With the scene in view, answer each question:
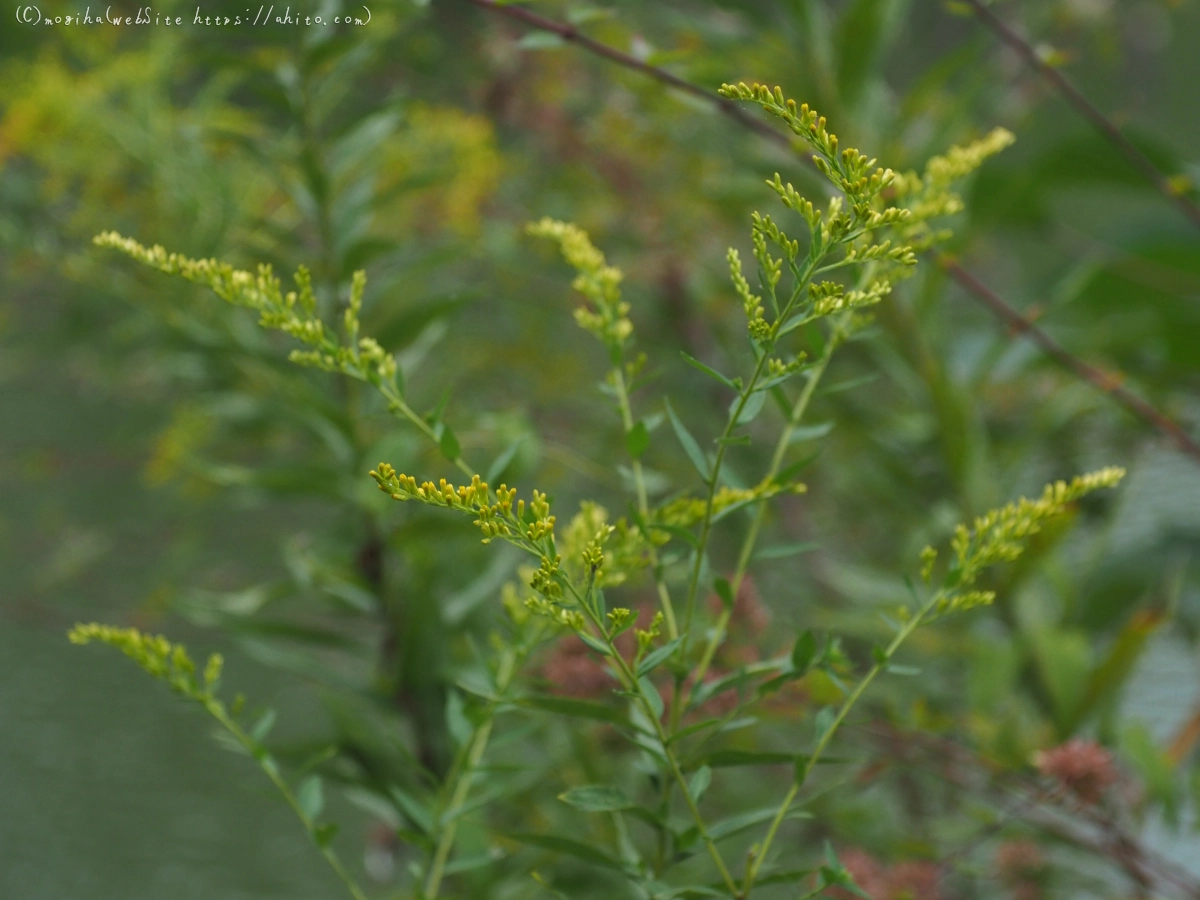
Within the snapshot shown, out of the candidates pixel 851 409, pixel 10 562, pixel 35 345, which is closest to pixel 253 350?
pixel 851 409

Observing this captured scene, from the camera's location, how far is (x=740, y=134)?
2.65 feet

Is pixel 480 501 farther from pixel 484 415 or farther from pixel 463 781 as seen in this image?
pixel 484 415

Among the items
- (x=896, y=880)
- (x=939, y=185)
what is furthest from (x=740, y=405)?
(x=896, y=880)

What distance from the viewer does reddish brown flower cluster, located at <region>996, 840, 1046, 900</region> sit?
0.44 metres

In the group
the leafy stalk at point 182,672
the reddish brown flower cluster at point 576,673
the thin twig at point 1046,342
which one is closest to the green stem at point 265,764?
the leafy stalk at point 182,672

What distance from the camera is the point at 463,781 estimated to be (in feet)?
0.96

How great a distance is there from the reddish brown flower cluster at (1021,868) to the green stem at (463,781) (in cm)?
25

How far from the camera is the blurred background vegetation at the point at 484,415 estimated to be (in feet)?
1.46

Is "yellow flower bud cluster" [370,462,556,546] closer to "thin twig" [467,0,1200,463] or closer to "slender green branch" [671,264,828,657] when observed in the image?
"slender green branch" [671,264,828,657]

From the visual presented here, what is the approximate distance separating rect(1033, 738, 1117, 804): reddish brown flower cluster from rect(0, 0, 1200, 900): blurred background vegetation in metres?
0.04

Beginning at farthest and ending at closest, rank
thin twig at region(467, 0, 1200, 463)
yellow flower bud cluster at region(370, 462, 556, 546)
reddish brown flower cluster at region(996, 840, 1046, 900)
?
1. reddish brown flower cluster at region(996, 840, 1046, 900)
2. thin twig at region(467, 0, 1200, 463)
3. yellow flower bud cluster at region(370, 462, 556, 546)

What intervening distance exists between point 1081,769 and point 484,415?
0.85ft

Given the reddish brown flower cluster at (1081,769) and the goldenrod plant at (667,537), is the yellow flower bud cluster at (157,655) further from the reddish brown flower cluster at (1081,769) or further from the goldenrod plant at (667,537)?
the reddish brown flower cluster at (1081,769)

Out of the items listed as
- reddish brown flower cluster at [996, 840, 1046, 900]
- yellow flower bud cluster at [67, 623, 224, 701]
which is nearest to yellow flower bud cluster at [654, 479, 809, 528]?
yellow flower bud cluster at [67, 623, 224, 701]
